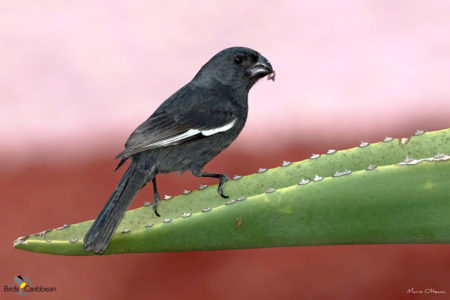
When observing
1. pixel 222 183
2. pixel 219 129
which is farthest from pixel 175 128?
pixel 222 183

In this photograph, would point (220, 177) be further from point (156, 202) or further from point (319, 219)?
point (319, 219)

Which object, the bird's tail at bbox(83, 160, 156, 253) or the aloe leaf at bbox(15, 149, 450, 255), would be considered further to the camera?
the bird's tail at bbox(83, 160, 156, 253)

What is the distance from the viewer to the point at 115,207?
5.33 feet

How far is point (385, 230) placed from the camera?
4.35ft

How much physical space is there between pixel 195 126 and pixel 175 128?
86 millimetres

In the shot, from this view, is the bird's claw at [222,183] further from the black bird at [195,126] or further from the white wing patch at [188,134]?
the white wing patch at [188,134]

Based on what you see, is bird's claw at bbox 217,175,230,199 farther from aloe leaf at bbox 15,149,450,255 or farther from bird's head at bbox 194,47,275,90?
bird's head at bbox 194,47,275,90

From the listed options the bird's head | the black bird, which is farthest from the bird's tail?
the bird's head

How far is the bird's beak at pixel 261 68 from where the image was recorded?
236 centimetres

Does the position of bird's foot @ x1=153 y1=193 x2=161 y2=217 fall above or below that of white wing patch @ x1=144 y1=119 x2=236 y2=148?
below

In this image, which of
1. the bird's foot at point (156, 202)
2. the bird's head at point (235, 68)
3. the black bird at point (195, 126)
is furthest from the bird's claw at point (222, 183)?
the bird's head at point (235, 68)

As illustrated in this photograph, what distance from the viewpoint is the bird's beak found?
236 cm

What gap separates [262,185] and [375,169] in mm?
Result: 367

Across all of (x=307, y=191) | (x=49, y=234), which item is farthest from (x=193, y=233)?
(x=49, y=234)
